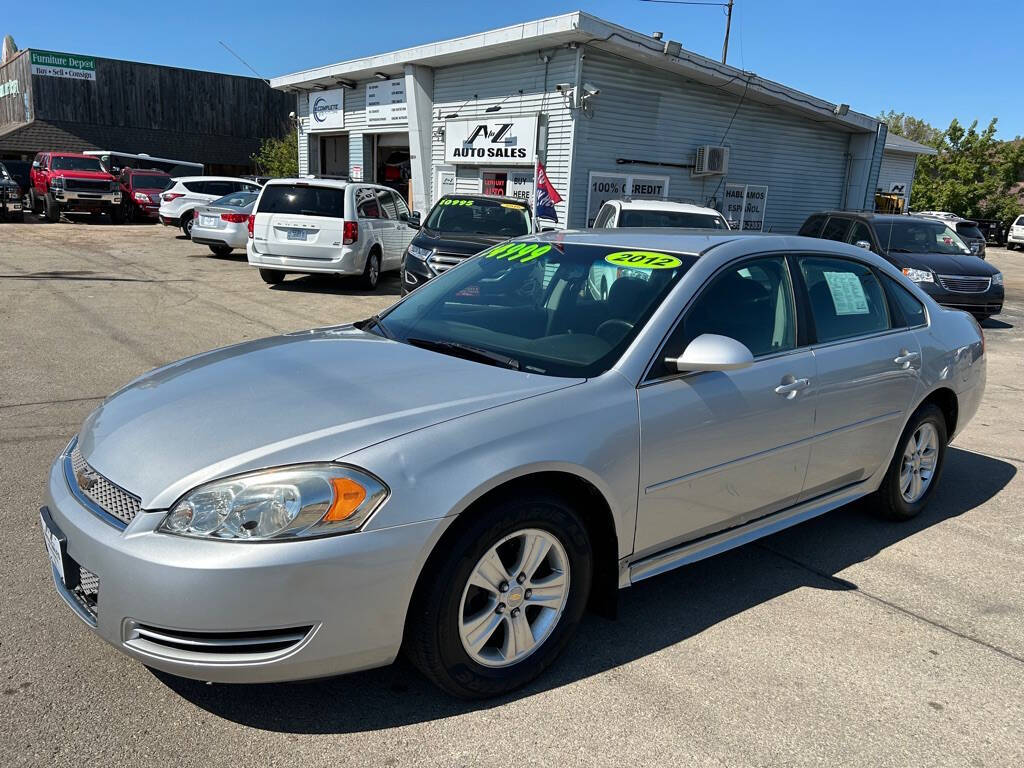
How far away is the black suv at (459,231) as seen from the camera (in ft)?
34.8

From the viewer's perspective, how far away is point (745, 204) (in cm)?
2000

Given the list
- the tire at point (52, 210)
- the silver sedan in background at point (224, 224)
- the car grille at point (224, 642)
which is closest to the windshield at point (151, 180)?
the tire at point (52, 210)

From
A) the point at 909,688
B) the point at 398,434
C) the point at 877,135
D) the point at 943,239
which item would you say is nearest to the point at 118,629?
the point at 398,434

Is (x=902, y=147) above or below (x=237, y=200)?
above

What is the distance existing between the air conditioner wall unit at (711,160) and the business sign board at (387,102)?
7507mm

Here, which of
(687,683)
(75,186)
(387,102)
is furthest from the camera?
(75,186)

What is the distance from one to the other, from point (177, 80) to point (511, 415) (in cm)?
4433

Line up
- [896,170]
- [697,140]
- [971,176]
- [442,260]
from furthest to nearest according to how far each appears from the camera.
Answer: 1. [971,176]
2. [896,170]
3. [697,140]
4. [442,260]

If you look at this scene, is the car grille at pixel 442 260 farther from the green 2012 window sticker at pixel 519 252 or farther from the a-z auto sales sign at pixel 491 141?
the a-z auto sales sign at pixel 491 141

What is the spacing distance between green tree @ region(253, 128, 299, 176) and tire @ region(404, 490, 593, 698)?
99.1ft

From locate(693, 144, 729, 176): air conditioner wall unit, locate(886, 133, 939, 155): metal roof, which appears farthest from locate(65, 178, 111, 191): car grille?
locate(886, 133, 939, 155): metal roof

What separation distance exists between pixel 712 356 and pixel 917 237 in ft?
39.2

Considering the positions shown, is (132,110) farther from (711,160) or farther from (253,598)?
(253,598)

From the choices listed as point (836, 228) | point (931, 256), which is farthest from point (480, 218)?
point (931, 256)
